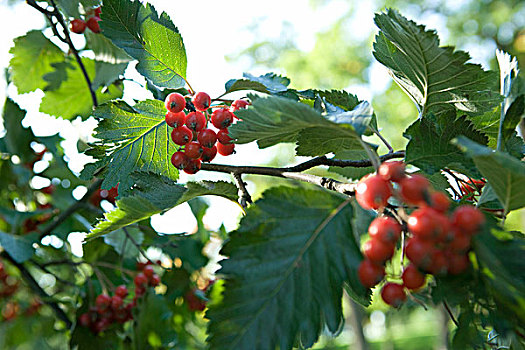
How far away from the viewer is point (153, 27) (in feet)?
3.07

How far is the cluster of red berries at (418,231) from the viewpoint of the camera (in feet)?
1.73

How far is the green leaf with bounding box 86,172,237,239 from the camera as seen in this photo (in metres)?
0.78

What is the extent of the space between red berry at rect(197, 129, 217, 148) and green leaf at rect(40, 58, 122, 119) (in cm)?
97

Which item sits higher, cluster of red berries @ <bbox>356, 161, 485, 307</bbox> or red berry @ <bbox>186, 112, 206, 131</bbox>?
red berry @ <bbox>186, 112, 206, 131</bbox>

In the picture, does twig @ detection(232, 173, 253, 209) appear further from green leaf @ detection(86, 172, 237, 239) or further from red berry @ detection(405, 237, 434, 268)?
red berry @ detection(405, 237, 434, 268)

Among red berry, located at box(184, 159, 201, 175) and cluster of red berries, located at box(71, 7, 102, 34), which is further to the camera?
cluster of red berries, located at box(71, 7, 102, 34)

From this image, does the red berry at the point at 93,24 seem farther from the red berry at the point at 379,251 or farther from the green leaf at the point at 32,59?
the red berry at the point at 379,251

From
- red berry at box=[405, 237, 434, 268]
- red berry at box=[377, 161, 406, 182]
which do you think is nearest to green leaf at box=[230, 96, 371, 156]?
red berry at box=[377, 161, 406, 182]

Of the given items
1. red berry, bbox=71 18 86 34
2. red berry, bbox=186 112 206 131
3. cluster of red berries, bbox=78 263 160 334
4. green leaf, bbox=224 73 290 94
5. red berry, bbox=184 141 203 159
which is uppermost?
red berry, bbox=71 18 86 34

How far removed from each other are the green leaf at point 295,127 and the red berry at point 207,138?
0.38ft

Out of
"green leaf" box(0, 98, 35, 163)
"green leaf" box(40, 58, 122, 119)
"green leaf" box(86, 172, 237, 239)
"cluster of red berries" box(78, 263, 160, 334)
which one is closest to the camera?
"green leaf" box(86, 172, 237, 239)

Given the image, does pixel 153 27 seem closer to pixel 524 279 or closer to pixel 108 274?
pixel 524 279

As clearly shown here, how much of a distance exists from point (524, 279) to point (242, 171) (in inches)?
20.5

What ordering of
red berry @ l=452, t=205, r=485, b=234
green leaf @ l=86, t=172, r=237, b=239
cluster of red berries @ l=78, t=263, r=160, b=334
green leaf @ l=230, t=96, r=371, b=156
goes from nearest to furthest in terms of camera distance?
red berry @ l=452, t=205, r=485, b=234 → green leaf @ l=230, t=96, r=371, b=156 → green leaf @ l=86, t=172, r=237, b=239 → cluster of red berries @ l=78, t=263, r=160, b=334
